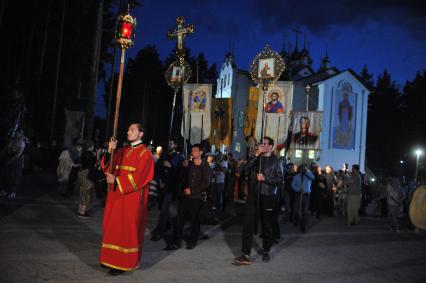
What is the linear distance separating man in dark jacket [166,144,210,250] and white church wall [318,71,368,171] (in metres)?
35.5

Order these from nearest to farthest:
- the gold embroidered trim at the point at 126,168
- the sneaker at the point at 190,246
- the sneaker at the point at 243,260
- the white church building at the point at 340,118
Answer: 1. the gold embroidered trim at the point at 126,168
2. the sneaker at the point at 243,260
3. the sneaker at the point at 190,246
4. the white church building at the point at 340,118

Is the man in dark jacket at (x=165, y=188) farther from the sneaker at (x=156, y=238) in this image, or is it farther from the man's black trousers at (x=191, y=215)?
the man's black trousers at (x=191, y=215)

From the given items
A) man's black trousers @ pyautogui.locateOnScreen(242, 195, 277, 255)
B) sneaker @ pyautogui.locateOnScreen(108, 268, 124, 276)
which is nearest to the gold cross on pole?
man's black trousers @ pyautogui.locateOnScreen(242, 195, 277, 255)

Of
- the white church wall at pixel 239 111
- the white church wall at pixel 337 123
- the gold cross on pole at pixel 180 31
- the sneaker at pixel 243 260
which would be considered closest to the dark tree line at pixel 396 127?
the white church wall at pixel 337 123

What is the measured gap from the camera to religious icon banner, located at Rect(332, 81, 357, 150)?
44.1 metres

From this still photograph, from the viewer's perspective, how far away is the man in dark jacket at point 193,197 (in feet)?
28.4

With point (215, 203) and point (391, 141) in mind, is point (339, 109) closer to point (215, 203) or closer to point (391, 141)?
point (391, 141)

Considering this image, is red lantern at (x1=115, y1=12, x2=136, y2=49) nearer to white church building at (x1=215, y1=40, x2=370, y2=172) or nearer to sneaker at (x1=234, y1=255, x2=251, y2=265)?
sneaker at (x1=234, y1=255, x2=251, y2=265)

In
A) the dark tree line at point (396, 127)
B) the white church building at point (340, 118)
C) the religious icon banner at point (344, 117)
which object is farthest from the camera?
the dark tree line at point (396, 127)

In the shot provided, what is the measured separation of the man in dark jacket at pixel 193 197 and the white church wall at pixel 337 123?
35503 mm

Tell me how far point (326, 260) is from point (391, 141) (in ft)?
183

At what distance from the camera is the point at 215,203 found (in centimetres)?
1602

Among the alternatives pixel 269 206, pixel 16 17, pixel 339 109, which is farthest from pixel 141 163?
pixel 339 109

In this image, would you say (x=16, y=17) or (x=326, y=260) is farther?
(x=16, y=17)
